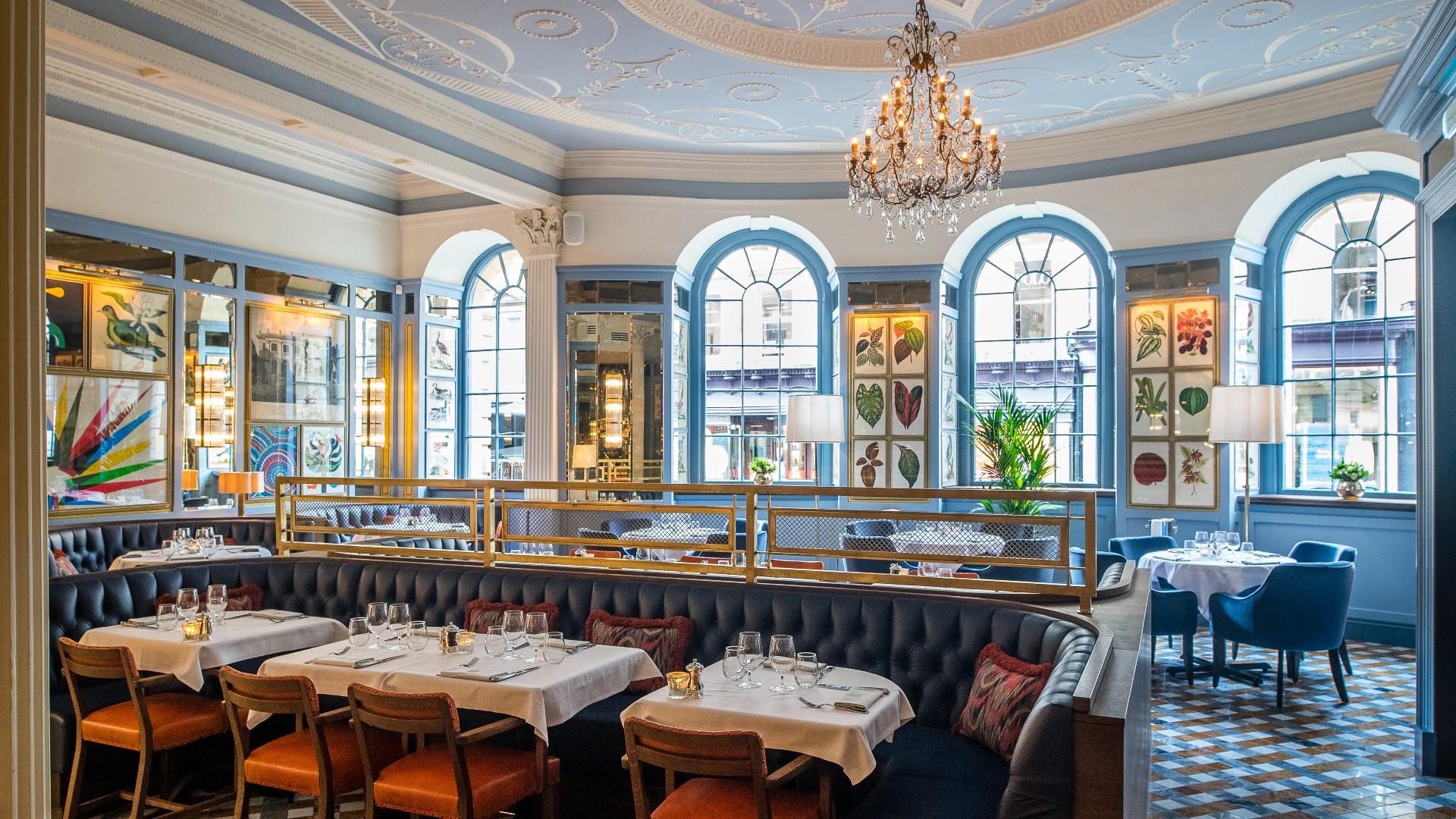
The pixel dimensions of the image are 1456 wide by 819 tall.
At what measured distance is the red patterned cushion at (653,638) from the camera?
199 inches

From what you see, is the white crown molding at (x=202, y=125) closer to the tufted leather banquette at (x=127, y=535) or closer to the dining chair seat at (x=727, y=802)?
the tufted leather banquette at (x=127, y=535)

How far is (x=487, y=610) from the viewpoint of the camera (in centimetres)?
560

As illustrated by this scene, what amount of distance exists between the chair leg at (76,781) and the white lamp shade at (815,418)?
4.85m

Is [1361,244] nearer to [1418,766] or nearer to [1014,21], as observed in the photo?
[1014,21]

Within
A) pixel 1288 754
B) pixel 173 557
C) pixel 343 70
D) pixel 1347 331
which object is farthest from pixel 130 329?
pixel 1347 331

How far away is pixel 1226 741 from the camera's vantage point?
18.2 feet

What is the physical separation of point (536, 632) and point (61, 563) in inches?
200

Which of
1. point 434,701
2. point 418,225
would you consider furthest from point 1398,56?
point 418,225

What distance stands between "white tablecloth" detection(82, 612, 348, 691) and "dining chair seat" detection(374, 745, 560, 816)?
1.20 m

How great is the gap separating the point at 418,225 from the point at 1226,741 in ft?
31.2

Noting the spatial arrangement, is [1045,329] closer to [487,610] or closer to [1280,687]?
[1280,687]

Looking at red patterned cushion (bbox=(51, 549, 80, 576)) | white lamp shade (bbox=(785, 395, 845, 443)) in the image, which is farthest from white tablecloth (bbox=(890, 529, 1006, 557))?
red patterned cushion (bbox=(51, 549, 80, 576))

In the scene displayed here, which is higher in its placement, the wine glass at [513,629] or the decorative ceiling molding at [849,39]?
the decorative ceiling molding at [849,39]

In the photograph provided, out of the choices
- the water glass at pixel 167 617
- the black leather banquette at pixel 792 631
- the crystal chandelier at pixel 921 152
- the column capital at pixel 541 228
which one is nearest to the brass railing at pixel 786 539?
Result: the black leather banquette at pixel 792 631
